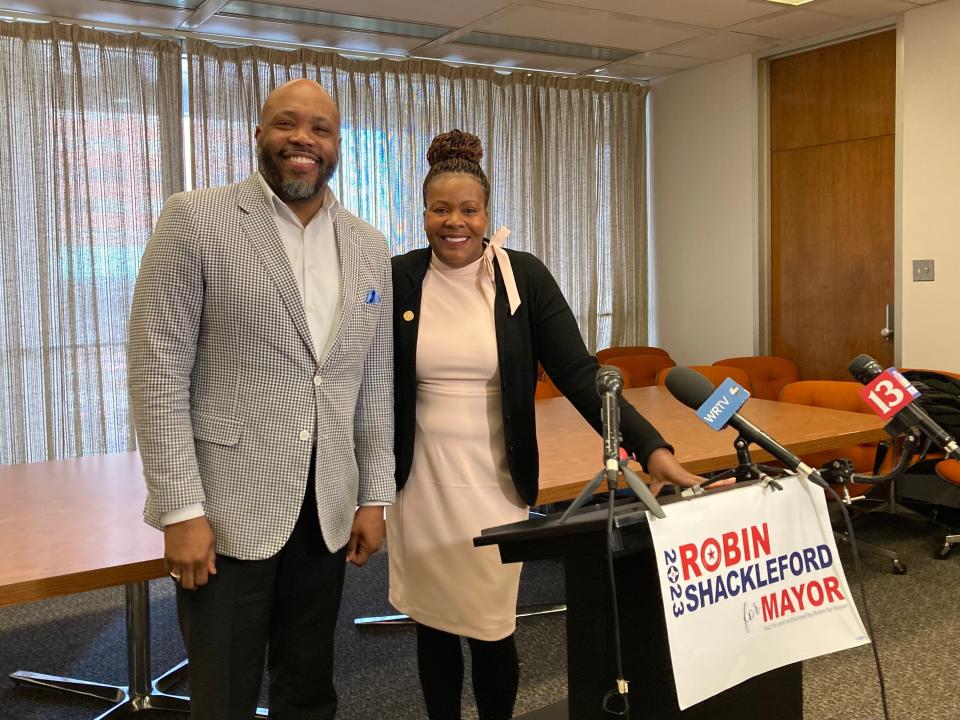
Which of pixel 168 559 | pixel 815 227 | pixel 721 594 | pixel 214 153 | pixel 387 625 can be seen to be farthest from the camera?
pixel 815 227

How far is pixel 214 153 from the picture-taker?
18.7ft

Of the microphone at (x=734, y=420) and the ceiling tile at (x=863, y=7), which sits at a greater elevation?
the ceiling tile at (x=863, y=7)

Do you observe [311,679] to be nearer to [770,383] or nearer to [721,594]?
[721,594]

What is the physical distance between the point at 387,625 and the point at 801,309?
4.01 metres

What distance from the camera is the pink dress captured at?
2.12 metres

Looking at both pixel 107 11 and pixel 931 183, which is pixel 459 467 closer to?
pixel 107 11

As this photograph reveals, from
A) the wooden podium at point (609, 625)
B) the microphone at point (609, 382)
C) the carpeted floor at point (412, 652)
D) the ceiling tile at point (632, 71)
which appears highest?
the ceiling tile at point (632, 71)

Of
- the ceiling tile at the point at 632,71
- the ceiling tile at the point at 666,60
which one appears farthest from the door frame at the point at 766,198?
the ceiling tile at the point at 632,71

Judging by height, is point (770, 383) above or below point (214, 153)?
below

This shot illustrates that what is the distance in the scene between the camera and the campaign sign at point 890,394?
1.50m

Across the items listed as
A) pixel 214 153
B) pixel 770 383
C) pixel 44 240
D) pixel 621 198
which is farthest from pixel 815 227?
pixel 44 240

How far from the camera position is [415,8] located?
5082mm

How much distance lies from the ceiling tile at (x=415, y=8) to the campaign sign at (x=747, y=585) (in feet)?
13.6

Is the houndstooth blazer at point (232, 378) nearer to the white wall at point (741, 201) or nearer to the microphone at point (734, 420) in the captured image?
the microphone at point (734, 420)
